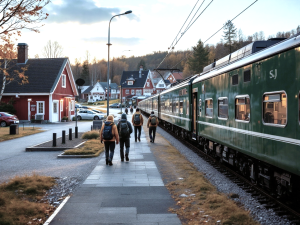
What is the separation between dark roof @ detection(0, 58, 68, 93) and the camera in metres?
39.9

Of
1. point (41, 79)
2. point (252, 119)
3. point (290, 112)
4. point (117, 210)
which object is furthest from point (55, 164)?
point (41, 79)

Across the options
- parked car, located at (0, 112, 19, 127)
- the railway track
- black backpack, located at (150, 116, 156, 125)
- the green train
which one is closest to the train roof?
the green train

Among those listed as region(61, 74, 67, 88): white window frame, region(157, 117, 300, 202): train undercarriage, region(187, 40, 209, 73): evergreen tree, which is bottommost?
region(157, 117, 300, 202): train undercarriage

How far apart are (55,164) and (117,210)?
6615 mm

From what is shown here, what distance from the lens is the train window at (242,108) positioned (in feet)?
26.5

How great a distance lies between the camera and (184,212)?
6363 mm

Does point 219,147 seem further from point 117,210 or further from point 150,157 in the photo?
point 117,210

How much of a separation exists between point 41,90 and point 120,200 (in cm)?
3494

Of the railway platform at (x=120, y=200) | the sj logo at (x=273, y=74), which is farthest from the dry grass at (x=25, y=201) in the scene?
the sj logo at (x=273, y=74)

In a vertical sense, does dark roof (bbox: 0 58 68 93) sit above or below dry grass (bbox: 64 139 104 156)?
above

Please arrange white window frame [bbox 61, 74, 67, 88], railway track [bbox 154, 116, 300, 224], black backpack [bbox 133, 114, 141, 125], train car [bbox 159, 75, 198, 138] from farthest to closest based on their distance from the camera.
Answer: white window frame [bbox 61, 74, 67, 88]
black backpack [bbox 133, 114, 141, 125]
train car [bbox 159, 75, 198, 138]
railway track [bbox 154, 116, 300, 224]

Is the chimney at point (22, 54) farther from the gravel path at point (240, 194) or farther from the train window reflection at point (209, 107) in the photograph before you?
the train window reflection at point (209, 107)

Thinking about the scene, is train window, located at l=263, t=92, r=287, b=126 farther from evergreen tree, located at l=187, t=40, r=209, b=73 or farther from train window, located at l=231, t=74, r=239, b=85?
evergreen tree, located at l=187, t=40, r=209, b=73

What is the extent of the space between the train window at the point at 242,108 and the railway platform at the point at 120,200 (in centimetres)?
258
